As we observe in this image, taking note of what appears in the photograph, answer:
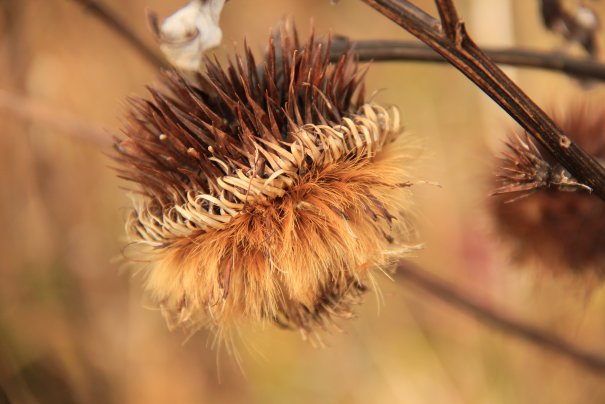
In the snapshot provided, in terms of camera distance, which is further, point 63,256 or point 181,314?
point 63,256

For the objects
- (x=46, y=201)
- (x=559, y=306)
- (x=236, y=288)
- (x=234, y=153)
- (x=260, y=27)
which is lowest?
(x=559, y=306)

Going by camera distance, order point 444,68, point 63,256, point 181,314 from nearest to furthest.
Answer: point 181,314 → point 63,256 → point 444,68

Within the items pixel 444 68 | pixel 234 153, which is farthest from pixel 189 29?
pixel 444 68

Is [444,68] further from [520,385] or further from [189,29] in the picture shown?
[189,29]

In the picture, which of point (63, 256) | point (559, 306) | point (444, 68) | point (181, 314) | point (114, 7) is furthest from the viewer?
point (444, 68)

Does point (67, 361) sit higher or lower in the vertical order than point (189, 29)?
lower

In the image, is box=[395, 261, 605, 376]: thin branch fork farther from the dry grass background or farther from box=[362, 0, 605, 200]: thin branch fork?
box=[362, 0, 605, 200]: thin branch fork

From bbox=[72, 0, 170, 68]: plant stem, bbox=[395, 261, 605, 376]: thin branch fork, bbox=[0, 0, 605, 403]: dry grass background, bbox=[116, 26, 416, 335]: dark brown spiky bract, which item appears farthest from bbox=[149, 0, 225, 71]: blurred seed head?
bbox=[0, 0, 605, 403]: dry grass background

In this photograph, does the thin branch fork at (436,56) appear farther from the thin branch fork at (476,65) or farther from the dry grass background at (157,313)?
the dry grass background at (157,313)

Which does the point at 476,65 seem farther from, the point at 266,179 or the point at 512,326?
the point at 512,326
